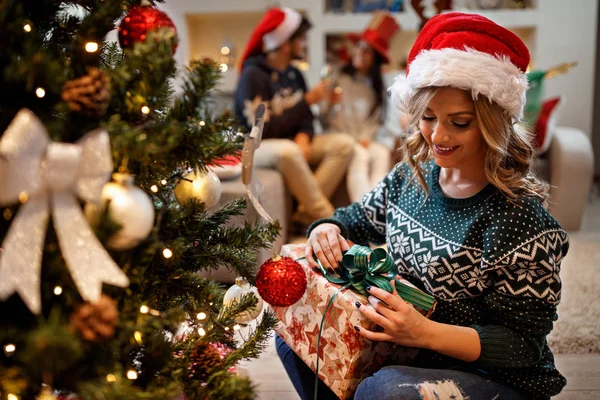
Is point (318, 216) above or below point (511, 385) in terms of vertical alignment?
below

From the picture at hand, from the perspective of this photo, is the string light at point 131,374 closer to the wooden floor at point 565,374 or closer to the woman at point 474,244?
the woman at point 474,244

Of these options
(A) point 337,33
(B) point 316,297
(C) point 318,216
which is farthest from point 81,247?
(A) point 337,33

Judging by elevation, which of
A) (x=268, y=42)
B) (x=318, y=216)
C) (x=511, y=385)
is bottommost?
(x=318, y=216)

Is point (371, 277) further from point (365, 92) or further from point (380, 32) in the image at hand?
point (380, 32)

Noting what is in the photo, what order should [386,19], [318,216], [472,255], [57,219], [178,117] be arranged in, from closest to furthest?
1. [57,219]
2. [178,117]
3. [472,255]
4. [318,216]
5. [386,19]

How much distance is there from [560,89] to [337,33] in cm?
151

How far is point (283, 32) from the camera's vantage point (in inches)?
116

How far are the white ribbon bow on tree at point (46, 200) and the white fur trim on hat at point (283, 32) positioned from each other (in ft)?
7.91

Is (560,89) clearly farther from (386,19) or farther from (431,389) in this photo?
(431,389)

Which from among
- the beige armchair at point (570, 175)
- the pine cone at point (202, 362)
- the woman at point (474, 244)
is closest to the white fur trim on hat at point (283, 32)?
the beige armchair at point (570, 175)

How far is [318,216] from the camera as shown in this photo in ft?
9.36

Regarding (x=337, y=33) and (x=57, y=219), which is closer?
(x=57, y=219)

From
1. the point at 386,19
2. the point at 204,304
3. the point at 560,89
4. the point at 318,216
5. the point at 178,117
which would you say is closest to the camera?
the point at 178,117

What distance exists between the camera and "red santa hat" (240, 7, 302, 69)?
9.61 feet
